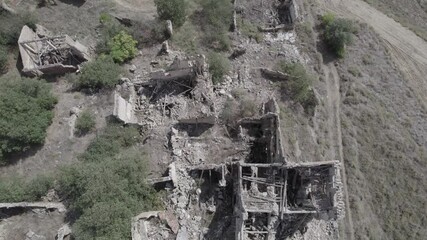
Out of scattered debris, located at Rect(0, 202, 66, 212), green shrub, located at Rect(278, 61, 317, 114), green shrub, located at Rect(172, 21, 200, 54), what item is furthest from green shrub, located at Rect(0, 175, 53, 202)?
green shrub, located at Rect(278, 61, 317, 114)

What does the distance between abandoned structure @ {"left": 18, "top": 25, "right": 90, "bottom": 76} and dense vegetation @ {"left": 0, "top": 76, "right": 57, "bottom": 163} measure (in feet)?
6.36

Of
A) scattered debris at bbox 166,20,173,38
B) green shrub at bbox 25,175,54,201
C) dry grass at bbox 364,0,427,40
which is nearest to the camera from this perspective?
green shrub at bbox 25,175,54,201

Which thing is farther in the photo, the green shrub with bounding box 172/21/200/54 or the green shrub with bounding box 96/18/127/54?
the green shrub with bounding box 172/21/200/54

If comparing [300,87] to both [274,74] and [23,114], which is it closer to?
[274,74]

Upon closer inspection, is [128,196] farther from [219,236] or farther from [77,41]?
[77,41]

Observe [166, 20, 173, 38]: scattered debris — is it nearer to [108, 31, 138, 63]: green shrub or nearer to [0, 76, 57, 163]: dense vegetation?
[108, 31, 138, 63]: green shrub

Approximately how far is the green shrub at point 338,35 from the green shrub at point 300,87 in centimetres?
484

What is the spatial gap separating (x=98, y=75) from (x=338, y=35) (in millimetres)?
20328

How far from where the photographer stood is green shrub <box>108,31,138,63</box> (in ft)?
88.2

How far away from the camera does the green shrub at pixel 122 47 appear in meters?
26.9

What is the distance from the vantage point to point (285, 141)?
25.3 m

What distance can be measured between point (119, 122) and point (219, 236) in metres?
10.2

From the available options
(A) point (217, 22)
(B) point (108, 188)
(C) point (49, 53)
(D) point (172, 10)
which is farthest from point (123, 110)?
(A) point (217, 22)

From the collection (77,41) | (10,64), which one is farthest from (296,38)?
(10,64)
